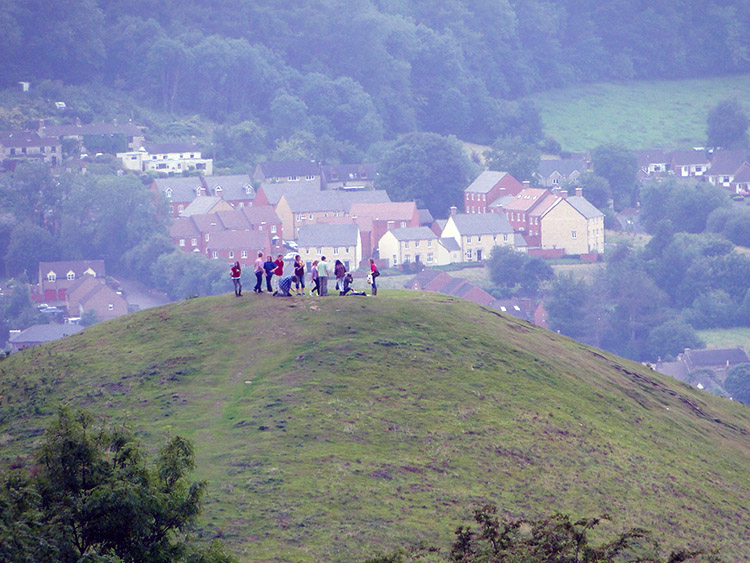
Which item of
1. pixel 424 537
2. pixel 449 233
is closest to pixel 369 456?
pixel 424 537

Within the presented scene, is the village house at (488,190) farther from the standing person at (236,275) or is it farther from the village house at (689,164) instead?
the standing person at (236,275)

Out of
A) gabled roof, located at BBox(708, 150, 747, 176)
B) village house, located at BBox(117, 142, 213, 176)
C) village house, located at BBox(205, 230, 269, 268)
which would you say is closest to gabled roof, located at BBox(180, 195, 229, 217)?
village house, located at BBox(205, 230, 269, 268)

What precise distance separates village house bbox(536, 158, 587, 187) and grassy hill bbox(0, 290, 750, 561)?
4079 inches

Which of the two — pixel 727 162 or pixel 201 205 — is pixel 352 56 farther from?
pixel 727 162

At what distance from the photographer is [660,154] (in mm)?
155750

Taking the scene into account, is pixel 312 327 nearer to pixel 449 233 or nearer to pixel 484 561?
pixel 484 561

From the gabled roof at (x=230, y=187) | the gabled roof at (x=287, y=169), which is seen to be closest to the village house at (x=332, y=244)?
the gabled roof at (x=230, y=187)

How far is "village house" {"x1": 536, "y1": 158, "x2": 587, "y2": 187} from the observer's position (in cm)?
14062

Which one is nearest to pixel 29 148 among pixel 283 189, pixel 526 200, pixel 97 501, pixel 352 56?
pixel 283 189

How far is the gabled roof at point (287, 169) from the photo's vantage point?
134m

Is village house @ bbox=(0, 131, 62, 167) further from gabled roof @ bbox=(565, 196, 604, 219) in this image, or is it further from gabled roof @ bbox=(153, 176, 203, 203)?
gabled roof @ bbox=(565, 196, 604, 219)

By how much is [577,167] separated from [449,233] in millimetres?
39042

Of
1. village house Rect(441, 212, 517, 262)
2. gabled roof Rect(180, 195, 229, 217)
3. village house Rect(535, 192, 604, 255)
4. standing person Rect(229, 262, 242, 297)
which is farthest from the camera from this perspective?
gabled roof Rect(180, 195, 229, 217)

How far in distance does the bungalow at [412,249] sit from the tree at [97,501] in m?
87.9
